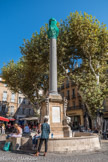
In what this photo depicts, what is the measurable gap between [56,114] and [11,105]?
36.2 meters

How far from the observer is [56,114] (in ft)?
35.3

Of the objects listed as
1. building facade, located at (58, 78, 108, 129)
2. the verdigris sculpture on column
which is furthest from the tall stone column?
building facade, located at (58, 78, 108, 129)

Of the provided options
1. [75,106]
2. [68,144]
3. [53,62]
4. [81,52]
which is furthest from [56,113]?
[75,106]

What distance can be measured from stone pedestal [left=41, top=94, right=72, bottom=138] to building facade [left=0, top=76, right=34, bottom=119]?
Result: 33.1 metres

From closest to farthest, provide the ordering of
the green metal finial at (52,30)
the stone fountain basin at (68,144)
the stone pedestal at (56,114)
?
the stone fountain basin at (68,144) → the stone pedestal at (56,114) → the green metal finial at (52,30)

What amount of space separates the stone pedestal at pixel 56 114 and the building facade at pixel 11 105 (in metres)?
33.1

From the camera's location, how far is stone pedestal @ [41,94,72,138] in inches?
412

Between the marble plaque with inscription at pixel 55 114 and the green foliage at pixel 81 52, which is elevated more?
the green foliage at pixel 81 52

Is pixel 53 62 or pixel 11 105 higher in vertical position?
pixel 53 62

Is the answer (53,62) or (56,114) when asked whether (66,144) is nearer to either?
(56,114)

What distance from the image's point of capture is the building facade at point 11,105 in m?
43.2

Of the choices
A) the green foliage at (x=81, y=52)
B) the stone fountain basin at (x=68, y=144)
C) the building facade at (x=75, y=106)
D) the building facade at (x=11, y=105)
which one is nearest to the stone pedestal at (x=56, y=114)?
the stone fountain basin at (x=68, y=144)

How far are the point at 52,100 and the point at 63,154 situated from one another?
13.8 feet

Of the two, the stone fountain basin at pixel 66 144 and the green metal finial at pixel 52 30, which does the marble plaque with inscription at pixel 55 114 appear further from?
the green metal finial at pixel 52 30
